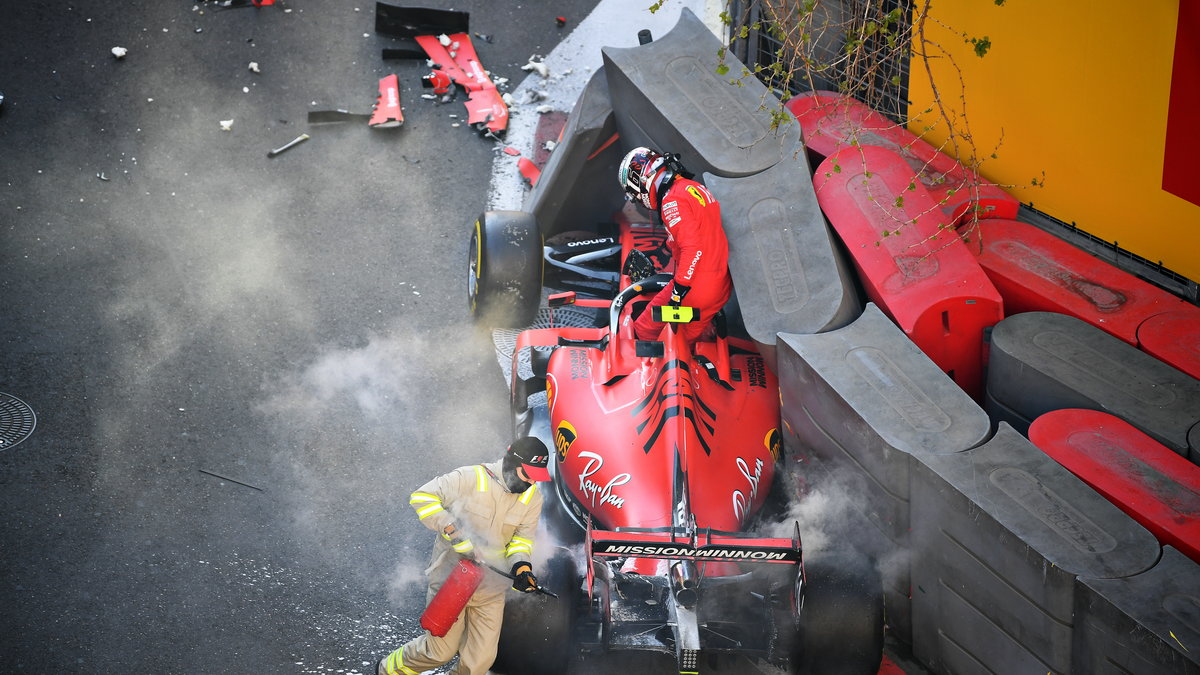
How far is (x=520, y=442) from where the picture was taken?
5684 mm

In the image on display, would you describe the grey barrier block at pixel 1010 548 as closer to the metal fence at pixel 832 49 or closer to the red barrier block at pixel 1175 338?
the red barrier block at pixel 1175 338

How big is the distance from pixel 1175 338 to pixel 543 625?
398cm

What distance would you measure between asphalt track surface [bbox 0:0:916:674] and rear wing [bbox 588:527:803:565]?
1.39m

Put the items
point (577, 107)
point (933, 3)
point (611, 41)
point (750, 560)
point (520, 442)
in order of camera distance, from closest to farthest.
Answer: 1. point (750, 560)
2. point (520, 442)
3. point (933, 3)
4. point (577, 107)
5. point (611, 41)

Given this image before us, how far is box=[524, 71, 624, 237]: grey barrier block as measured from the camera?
8.73m

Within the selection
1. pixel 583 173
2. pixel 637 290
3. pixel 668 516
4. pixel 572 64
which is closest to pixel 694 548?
pixel 668 516

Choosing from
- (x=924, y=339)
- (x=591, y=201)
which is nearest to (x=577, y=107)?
(x=591, y=201)

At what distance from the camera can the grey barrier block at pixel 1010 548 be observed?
5023 millimetres

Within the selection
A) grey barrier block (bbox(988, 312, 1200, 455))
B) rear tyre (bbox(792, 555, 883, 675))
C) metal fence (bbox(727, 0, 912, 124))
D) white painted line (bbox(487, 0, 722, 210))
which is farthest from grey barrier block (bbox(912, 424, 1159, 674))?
white painted line (bbox(487, 0, 722, 210))

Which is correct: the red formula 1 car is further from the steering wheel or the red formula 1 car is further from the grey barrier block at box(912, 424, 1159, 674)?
the grey barrier block at box(912, 424, 1159, 674)

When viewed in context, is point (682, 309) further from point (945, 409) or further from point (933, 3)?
point (933, 3)

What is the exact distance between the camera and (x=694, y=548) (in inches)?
210

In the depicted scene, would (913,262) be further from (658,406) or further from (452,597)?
(452,597)

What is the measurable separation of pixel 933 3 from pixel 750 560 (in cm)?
464
